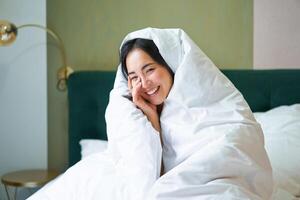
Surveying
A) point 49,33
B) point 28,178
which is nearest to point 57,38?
point 49,33

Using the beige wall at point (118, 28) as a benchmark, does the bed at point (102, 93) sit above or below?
below

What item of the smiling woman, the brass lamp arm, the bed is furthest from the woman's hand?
the brass lamp arm

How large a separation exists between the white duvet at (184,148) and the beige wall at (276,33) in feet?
3.61

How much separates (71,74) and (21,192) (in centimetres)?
76

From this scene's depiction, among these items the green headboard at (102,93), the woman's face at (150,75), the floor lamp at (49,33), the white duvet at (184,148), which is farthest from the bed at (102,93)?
the woman's face at (150,75)

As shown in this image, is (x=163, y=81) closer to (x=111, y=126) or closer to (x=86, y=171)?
(x=111, y=126)

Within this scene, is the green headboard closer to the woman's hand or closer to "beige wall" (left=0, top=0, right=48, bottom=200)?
"beige wall" (left=0, top=0, right=48, bottom=200)

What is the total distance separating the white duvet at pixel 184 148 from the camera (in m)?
1.17

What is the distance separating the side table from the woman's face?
3.02 ft

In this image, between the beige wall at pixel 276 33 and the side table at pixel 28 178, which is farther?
the beige wall at pixel 276 33

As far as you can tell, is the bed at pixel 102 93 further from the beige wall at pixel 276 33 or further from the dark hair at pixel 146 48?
the dark hair at pixel 146 48

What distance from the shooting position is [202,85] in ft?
4.53

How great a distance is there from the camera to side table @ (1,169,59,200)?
2.04 m

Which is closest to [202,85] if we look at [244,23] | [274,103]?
[274,103]
